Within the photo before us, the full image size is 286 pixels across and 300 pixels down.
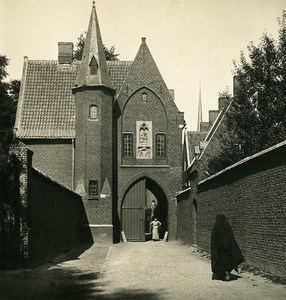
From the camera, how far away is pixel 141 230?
3472 centimetres

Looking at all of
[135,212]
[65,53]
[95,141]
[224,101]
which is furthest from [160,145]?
[65,53]

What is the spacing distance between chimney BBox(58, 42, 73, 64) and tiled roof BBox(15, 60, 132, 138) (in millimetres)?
414

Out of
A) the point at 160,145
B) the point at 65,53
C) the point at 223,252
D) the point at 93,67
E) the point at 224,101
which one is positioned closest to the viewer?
the point at 223,252

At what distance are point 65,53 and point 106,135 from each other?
9.32 metres

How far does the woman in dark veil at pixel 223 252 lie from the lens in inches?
504

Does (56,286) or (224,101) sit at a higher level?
(224,101)

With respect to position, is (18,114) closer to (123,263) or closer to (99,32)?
(99,32)

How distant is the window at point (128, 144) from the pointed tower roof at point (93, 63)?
144 inches

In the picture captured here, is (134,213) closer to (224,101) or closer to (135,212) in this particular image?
(135,212)

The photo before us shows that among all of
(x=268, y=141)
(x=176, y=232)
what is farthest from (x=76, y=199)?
(x=268, y=141)

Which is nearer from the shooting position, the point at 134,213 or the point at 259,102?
the point at 259,102

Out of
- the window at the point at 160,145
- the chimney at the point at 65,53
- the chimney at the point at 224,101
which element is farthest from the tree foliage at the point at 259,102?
the chimney at the point at 65,53

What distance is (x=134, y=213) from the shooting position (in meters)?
34.8

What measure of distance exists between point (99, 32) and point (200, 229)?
15957mm
